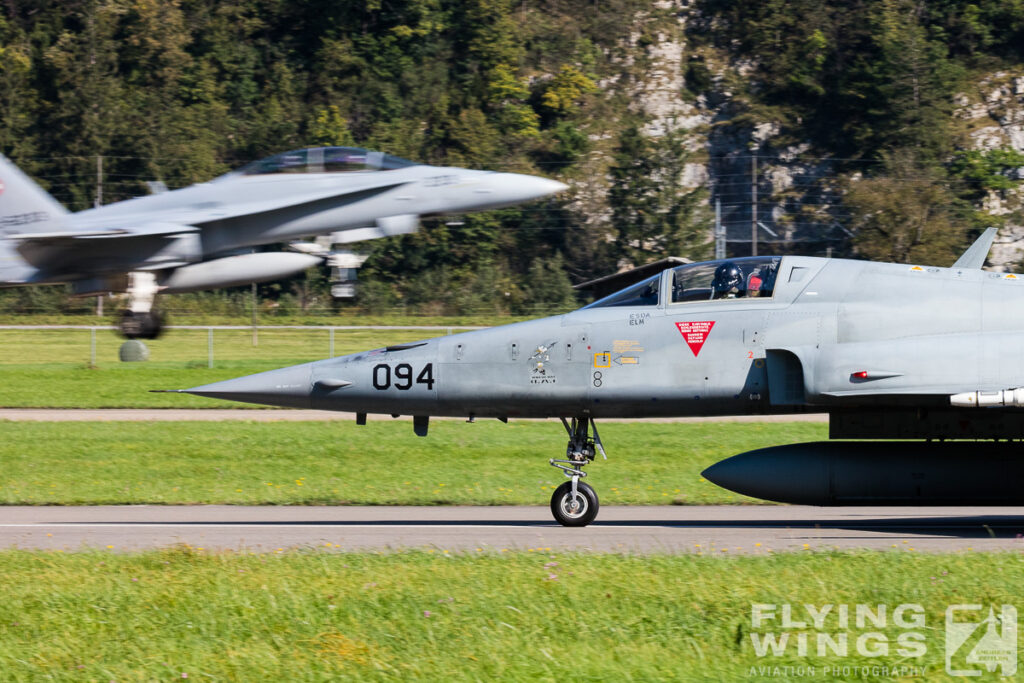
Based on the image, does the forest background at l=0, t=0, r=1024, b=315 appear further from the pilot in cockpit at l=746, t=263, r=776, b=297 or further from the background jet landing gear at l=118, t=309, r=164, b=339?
the pilot in cockpit at l=746, t=263, r=776, b=297

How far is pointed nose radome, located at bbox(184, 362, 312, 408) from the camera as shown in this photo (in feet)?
40.6

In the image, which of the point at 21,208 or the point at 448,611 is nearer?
the point at 448,611

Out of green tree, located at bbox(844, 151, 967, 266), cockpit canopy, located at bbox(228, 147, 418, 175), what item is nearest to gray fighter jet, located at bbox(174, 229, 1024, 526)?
cockpit canopy, located at bbox(228, 147, 418, 175)

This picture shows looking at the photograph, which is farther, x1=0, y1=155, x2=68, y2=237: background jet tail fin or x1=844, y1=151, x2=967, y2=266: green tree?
x1=844, y1=151, x2=967, y2=266: green tree

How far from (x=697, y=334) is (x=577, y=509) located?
7.24ft

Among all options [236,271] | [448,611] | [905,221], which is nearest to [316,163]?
[236,271]

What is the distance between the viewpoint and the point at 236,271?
→ 755 inches

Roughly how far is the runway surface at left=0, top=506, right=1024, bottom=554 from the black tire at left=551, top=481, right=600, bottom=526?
0.42 feet

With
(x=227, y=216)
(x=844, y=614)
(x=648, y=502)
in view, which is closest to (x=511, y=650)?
(x=844, y=614)

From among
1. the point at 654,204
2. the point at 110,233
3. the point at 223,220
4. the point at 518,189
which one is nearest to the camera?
the point at 110,233

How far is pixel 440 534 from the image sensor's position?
12.4 meters

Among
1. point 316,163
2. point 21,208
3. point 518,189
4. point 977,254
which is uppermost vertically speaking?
point 316,163

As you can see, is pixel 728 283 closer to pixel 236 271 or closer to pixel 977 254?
pixel 977 254

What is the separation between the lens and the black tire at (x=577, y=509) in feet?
40.7
